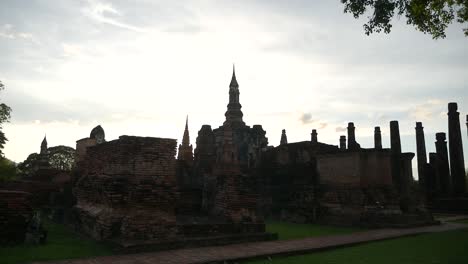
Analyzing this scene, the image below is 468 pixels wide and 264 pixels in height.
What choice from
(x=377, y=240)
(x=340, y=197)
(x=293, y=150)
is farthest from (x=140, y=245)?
(x=293, y=150)

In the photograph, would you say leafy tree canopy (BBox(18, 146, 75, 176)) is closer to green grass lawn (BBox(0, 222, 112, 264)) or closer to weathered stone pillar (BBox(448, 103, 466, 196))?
green grass lawn (BBox(0, 222, 112, 264))

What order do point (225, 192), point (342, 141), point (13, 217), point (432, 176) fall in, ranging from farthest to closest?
point (342, 141)
point (432, 176)
point (225, 192)
point (13, 217)

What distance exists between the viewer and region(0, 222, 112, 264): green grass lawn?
238 inches

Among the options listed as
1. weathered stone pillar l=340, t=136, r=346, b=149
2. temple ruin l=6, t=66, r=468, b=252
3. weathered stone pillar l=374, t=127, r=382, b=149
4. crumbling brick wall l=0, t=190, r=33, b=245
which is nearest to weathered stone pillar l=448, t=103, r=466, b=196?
temple ruin l=6, t=66, r=468, b=252

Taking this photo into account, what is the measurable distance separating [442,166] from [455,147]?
2.11m

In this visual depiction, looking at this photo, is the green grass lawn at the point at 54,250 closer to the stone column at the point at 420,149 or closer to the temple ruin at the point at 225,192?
the temple ruin at the point at 225,192

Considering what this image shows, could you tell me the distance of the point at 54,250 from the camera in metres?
6.71

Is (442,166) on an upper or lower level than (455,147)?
lower

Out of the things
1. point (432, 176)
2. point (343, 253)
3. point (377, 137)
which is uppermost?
point (377, 137)

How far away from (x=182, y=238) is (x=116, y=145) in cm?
273

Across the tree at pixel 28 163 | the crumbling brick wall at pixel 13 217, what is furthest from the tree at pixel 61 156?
the crumbling brick wall at pixel 13 217

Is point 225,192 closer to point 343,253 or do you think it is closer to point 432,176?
point 343,253

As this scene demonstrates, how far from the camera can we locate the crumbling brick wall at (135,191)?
7.46 meters

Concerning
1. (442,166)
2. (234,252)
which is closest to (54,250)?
(234,252)
